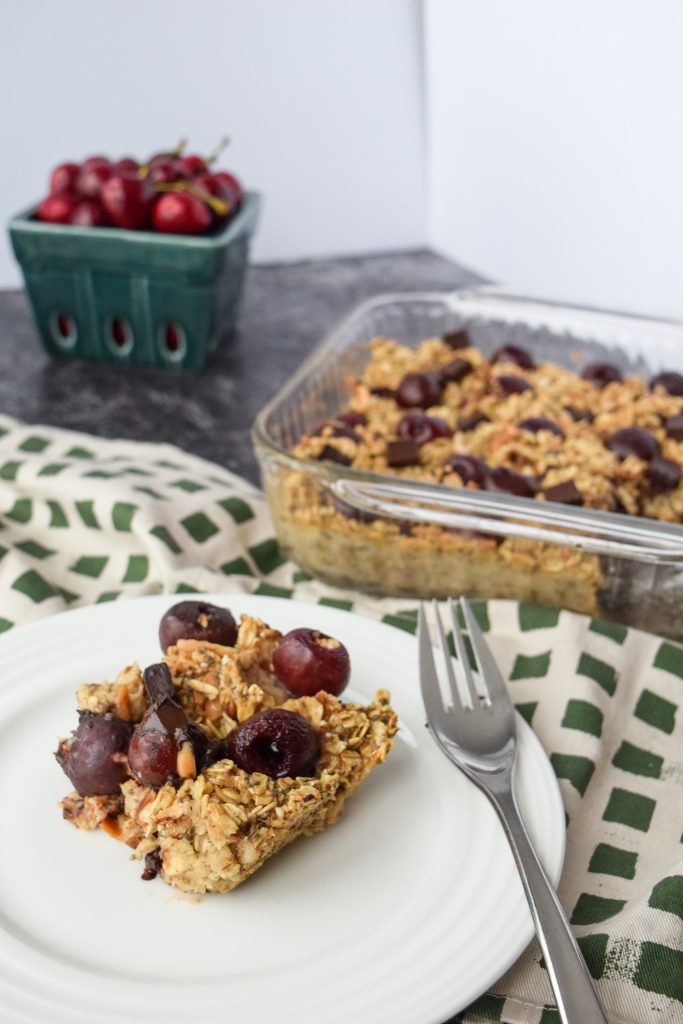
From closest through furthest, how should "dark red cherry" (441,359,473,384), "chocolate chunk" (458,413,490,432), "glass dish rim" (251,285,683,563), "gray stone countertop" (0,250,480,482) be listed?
"glass dish rim" (251,285,683,563), "chocolate chunk" (458,413,490,432), "dark red cherry" (441,359,473,384), "gray stone countertop" (0,250,480,482)

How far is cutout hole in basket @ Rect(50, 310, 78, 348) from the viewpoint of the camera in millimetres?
2127

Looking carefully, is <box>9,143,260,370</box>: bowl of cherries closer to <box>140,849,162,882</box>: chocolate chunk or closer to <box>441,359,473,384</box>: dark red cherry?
<box>441,359,473,384</box>: dark red cherry

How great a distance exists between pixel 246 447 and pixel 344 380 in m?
0.22

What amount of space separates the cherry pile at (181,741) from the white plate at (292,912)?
0.07m

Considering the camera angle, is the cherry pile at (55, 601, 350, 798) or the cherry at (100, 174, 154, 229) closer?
A: the cherry pile at (55, 601, 350, 798)

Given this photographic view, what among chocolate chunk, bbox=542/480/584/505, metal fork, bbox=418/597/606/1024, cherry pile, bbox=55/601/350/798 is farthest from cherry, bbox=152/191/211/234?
cherry pile, bbox=55/601/350/798

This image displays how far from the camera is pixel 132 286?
2.02 metres

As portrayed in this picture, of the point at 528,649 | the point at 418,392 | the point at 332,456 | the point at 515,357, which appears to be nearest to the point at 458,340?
the point at 515,357

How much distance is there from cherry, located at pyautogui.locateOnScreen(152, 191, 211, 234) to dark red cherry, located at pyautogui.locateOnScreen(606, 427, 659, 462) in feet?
2.80

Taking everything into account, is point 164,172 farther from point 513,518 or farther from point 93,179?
point 513,518

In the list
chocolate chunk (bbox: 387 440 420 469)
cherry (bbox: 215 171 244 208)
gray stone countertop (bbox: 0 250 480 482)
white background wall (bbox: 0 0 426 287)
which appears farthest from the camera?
white background wall (bbox: 0 0 426 287)

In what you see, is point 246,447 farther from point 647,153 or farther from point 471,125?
point 471,125

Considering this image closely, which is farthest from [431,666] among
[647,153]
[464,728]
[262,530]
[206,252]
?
[647,153]

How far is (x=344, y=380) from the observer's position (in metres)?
1.75
